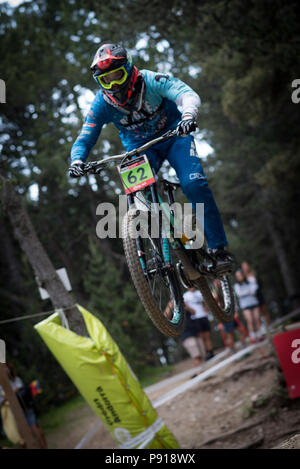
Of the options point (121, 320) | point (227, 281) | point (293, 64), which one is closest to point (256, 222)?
point (121, 320)

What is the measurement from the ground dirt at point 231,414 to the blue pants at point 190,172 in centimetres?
296

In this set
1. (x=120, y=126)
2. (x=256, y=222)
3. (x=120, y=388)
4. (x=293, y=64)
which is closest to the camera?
(x=120, y=126)

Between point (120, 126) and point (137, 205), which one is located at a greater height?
point (120, 126)

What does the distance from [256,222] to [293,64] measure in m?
15.1

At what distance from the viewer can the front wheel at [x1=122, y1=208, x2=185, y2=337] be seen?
11.0ft

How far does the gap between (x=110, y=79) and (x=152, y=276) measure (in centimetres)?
159

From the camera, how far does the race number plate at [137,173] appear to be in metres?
3.54

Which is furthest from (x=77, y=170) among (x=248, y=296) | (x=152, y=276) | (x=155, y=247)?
(x=248, y=296)

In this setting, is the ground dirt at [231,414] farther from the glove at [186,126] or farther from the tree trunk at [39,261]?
the glove at [186,126]

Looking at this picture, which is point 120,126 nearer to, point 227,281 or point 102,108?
point 102,108

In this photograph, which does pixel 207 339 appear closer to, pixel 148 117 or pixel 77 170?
pixel 148 117

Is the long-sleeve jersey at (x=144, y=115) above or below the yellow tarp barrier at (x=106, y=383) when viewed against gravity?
above

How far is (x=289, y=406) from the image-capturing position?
21.7 ft

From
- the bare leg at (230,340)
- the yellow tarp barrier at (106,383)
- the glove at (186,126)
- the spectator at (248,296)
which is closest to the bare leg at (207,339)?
the bare leg at (230,340)
